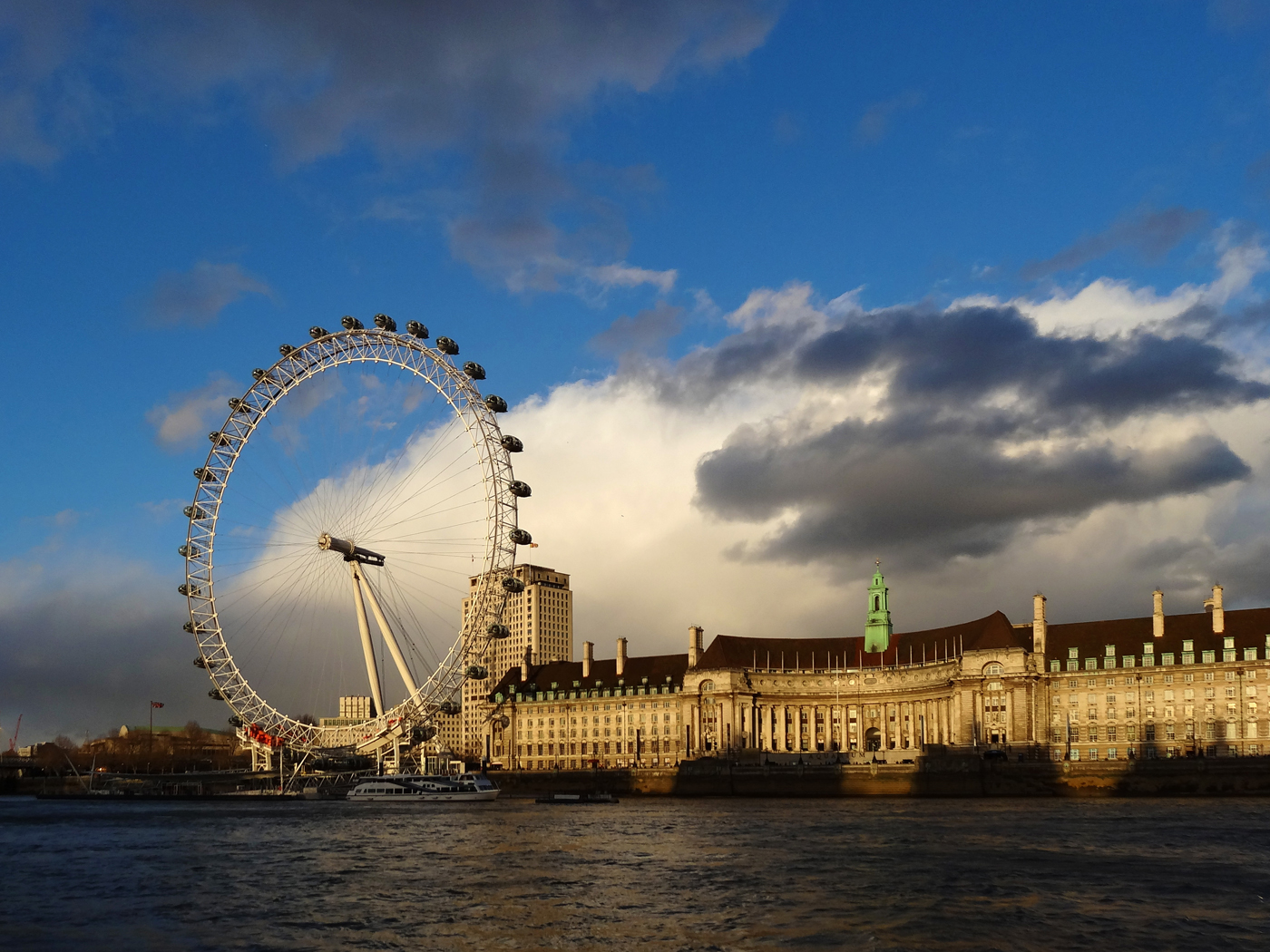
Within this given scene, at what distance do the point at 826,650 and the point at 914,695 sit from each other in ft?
59.5

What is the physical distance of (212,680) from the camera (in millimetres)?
118938

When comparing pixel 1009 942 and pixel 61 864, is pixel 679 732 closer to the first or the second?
pixel 61 864

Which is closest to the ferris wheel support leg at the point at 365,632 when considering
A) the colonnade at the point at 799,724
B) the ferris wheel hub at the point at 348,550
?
the ferris wheel hub at the point at 348,550

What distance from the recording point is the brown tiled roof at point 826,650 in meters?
164

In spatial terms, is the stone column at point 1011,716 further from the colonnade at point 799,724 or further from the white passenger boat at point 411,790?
the white passenger boat at point 411,790

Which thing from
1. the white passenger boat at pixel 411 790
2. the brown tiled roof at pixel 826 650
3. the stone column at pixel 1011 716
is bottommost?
the white passenger boat at pixel 411 790

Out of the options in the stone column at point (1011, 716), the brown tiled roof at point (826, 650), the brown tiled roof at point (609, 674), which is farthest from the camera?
the brown tiled roof at point (609, 674)

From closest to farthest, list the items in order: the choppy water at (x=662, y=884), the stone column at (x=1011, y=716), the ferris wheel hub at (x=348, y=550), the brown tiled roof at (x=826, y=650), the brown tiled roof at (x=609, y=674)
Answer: the choppy water at (x=662, y=884), the ferris wheel hub at (x=348, y=550), the stone column at (x=1011, y=716), the brown tiled roof at (x=826, y=650), the brown tiled roof at (x=609, y=674)

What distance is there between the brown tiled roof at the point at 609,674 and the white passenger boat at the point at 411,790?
5289cm

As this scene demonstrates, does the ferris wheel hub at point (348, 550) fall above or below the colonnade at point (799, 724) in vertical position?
above

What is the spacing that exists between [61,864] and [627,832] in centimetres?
3243

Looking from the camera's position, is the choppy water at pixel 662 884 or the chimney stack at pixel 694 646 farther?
the chimney stack at pixel 694 646

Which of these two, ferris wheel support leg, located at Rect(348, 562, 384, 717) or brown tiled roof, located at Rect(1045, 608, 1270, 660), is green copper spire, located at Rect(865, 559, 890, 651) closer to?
brown tiled roof, located at Rect(1045, 608, 1270, 660)

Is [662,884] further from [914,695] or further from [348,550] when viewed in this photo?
[914,695]
